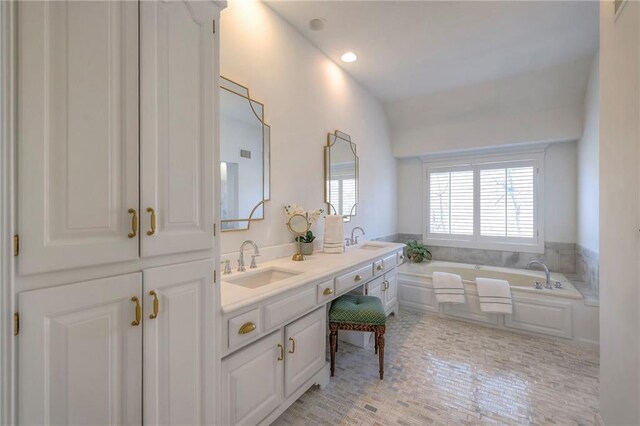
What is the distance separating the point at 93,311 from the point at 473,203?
4438 mm

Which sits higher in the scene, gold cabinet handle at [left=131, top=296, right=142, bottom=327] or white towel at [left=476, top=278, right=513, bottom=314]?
gold cabinet handle at [left=131, top=296, right=142, bottom=327]

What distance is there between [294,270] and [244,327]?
635 millimetres

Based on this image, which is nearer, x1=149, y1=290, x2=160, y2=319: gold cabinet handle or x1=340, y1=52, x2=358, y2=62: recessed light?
x1=149, y1=290, x2=160, y2=319: gold cabinet handle

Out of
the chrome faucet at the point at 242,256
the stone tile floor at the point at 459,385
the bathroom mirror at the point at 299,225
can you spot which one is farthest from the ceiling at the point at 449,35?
the stone tile floor at the point at 459,385

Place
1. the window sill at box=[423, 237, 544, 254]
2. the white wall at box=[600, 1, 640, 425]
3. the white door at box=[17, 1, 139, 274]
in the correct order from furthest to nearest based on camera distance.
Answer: the window sill at box=[423, 237, 544, 254]
the white wall at box=[600, 1, 640, 425]
the white door at box=[17, 1, 139, 274]

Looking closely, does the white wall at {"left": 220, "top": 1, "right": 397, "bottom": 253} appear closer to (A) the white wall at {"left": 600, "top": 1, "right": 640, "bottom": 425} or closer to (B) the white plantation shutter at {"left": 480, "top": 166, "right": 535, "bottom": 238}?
(B) the white plantation shutter at {"left": 480, "top": 166, "right": 535, "bottom": 238}

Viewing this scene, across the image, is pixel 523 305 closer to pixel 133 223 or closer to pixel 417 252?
pixel 417 252

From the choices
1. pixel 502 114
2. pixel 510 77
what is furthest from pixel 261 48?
pixel 502 114

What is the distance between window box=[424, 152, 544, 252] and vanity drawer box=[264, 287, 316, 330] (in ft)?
10.8

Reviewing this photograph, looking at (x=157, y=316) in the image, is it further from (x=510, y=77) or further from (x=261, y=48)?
(x=510, y=77)

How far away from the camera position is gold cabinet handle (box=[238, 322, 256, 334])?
129 cm

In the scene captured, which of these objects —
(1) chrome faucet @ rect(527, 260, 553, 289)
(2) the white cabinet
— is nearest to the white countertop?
(2) the white cabinet

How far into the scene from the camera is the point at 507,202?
389cm

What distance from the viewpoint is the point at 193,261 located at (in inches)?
43.6
